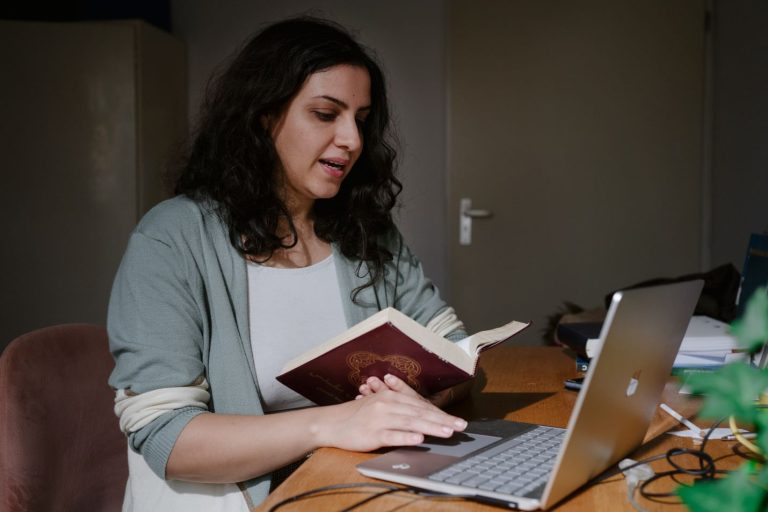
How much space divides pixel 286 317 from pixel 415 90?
2.40 m

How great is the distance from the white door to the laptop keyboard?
252cm

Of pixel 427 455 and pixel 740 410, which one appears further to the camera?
pixel 427 455

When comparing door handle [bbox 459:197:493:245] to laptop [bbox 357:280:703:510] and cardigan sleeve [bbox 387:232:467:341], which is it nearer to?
cardigan sleeve [bbox 387:232:467:341]

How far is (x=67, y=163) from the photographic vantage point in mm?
3037

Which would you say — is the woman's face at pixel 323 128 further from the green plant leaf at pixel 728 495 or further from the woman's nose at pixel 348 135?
the green plant leaf at pixel 728 495

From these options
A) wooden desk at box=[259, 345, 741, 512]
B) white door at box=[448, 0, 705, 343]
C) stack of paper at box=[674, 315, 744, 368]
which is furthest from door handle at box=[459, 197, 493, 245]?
stack of paper at box=[674, 315, 744, 368]

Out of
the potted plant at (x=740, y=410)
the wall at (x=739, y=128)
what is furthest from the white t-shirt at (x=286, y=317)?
the wall at (x=739, y=128)

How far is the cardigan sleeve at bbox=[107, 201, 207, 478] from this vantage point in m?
1.01

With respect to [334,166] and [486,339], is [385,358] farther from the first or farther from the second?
[334,166]

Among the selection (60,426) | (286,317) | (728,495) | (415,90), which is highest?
(415,90)

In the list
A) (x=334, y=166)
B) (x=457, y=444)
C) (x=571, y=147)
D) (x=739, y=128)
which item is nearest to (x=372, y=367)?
(x=457, y=444)

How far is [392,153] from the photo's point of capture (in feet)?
5.26

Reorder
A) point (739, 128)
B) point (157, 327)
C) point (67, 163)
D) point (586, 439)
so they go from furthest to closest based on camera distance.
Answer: point (67, 163) → point (739, 128) → point (157, 327) → point (586, 439)

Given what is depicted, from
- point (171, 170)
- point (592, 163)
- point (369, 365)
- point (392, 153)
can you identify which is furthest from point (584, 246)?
point (369, 365)
